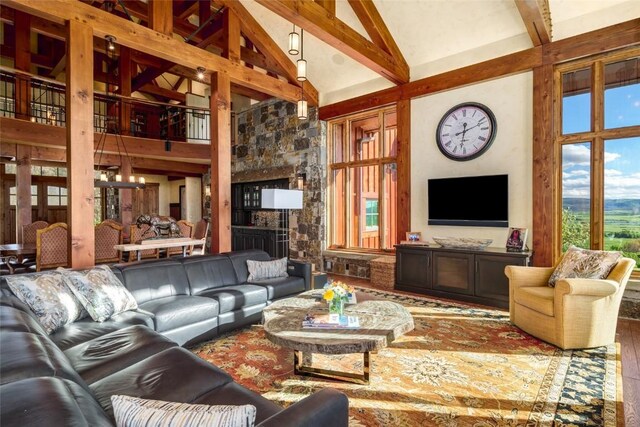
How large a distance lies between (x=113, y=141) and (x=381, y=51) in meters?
6.10

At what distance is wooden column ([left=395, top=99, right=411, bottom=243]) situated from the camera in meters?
5.75

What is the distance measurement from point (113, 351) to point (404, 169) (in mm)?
4874

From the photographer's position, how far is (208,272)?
3.93 m

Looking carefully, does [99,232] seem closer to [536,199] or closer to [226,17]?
[226,17]

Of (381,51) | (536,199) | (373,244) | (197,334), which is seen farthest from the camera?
(373,244)

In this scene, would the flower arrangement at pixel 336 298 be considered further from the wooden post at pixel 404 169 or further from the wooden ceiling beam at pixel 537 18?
the wooden ceiling beam at pixel 537 18

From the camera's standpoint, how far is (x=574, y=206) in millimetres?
4379

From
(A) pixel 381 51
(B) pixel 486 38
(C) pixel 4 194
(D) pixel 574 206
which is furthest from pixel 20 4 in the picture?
(C) pixel 4 194

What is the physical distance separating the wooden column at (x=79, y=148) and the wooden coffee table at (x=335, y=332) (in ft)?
7.28

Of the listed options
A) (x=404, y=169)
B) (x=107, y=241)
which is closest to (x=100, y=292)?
(x=107, y=241)

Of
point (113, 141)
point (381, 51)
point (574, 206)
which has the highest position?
point (381, 51)

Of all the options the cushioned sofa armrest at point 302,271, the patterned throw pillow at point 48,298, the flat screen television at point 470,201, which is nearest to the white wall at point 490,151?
the flat screen television at point 470,201

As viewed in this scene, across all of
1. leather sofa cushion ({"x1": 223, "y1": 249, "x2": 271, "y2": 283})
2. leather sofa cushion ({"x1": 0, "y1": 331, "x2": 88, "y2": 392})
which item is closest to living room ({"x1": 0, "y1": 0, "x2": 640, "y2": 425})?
leather sofa cushion ({"x1": 223, "y1": 249, "x2": 271, "y2": 283})

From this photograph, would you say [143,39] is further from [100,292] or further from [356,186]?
[356,186]
